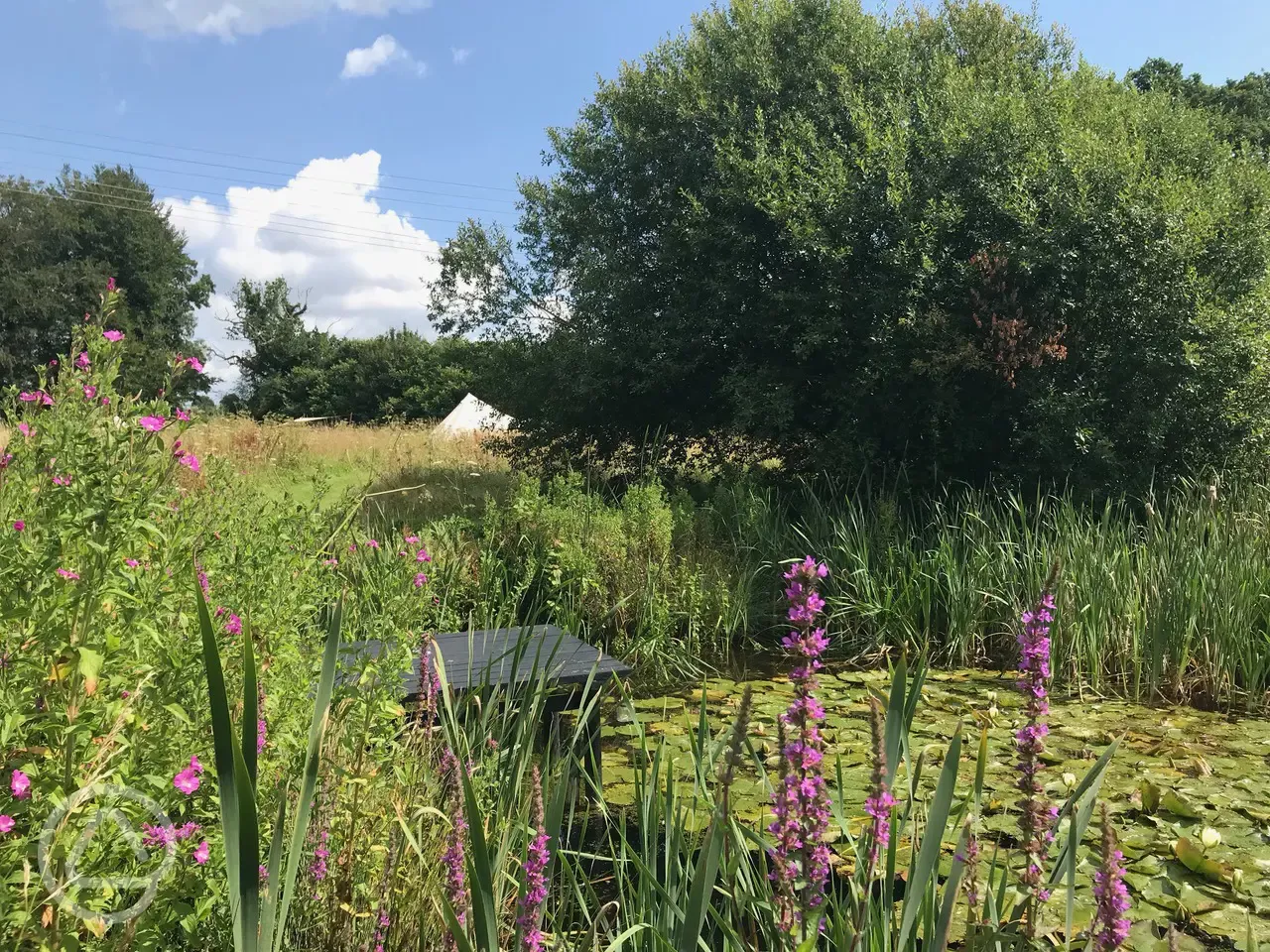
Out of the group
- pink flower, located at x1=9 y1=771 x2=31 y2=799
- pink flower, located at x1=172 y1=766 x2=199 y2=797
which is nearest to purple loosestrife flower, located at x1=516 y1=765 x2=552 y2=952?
pink flower, located at x1=172 y1=766 x2=199 y2=797

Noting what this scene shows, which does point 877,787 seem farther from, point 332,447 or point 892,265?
point 332,447

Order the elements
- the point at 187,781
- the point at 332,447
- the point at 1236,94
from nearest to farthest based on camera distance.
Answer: the point at 187,781
the point at 332,447
the point at 1236,94

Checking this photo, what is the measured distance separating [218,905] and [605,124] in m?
9.08

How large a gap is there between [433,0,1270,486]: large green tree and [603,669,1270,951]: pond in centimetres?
299

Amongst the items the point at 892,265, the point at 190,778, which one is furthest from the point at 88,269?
the point at 190,778

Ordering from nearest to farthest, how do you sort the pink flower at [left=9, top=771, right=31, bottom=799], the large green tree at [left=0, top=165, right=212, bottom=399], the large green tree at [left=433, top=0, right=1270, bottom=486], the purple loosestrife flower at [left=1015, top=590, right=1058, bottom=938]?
1. the purple loosestrife flower at [left=1015, top=590, right=1058, bottom=938]
2. the pink flower at [left=9, top=771, right=31, bottom=799]
3. the large green tree at [left=433, top=0, right=1270, bottom=486]
4. the large green tree at [left=0, top=165, right=212, bottom=399]

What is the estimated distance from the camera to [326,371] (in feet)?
108

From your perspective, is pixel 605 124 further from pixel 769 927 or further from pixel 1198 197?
pixel 769 927

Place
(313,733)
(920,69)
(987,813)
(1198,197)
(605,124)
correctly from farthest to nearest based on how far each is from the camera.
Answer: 1. (605,124)
2. (920,69)
3. (1198,197)
4. (987,813)
5. (313,733)

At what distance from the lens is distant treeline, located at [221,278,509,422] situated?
97.0ft

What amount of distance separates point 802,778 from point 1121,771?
2991mm

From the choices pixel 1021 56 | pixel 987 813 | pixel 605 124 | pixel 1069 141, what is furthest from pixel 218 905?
pixel 1021 56

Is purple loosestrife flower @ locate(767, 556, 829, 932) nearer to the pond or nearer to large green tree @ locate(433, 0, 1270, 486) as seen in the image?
the pond

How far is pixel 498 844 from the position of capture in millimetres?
1744
